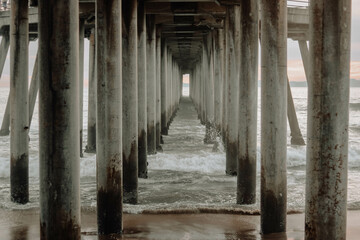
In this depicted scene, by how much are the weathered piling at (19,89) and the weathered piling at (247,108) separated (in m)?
2.99

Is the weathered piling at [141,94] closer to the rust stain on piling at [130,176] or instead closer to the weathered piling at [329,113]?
the rust stain on piling at [130,176]

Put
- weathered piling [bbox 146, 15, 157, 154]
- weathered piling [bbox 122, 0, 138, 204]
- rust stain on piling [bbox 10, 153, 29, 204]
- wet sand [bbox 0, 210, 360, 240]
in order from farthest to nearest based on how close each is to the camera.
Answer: weathered piling [bbox 146, 15, 157, 154] < weathered piling [bbox 122, 0, 138, 204] < rust stain on piling [bbox 10, 153, 29, 204] < wet sand [bbox 0, 210, 360, 240]

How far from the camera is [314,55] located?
3359 mm

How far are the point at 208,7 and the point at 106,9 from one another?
6622 millimetres

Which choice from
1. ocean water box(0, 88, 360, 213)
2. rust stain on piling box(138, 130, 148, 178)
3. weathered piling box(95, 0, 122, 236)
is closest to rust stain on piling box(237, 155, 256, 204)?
ocean water box(0, 88, 360, 213)

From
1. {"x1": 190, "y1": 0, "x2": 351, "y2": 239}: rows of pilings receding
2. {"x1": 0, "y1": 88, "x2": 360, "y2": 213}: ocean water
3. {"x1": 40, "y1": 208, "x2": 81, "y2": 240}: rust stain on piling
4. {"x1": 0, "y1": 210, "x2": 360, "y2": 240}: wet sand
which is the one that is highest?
{"x1": 190, "y1": 0, "x2": 351, "y2": 239}: rows of pilings receding

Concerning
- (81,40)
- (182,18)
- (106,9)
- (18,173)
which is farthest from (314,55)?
(182,18)

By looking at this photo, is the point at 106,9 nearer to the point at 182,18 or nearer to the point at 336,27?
the point at 336,27

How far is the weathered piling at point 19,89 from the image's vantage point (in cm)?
649

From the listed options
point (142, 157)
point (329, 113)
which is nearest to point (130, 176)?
point (142, 157)

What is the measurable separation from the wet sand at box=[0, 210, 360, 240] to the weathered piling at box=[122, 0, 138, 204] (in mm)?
805

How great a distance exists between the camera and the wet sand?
5312 millimetres

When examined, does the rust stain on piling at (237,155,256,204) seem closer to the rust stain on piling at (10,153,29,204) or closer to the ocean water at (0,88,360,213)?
the ocean water at (0,88,360,213)

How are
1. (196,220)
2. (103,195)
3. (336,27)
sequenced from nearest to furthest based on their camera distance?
(336,27) → (103,195) → (196,220)
